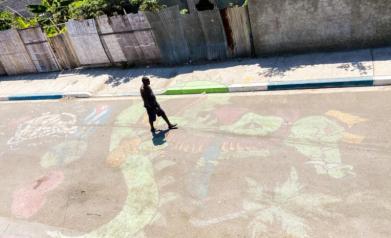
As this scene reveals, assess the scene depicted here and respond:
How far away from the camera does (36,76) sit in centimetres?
1505

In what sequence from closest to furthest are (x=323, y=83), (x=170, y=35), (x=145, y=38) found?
(x=323, y=83), (x=170, y=35), (x=145, y=38)

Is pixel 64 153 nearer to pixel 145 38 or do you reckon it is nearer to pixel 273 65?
pixel 145 38

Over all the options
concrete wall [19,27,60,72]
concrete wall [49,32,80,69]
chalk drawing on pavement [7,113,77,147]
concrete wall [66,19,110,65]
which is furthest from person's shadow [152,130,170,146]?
concrete wall [19,27,60,72]

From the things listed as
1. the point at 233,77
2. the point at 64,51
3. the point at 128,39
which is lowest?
the point at 233,77

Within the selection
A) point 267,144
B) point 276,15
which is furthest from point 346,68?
point 267,144

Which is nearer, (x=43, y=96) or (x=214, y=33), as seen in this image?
(x=214, y=33)

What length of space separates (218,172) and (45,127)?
243 inches

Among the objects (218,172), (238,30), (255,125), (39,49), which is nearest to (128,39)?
(238,30)

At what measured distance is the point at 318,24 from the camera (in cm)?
968

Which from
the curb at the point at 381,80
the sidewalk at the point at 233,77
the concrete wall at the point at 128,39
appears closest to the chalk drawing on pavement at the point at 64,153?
the sidewalk at the point at 233,77

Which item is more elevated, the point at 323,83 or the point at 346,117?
the point at 323,83

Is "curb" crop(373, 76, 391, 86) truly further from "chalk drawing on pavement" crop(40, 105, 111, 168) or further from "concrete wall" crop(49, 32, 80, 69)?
"concrete wall" crop(49, 32, 80, 69)

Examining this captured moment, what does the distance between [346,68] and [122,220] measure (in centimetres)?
665

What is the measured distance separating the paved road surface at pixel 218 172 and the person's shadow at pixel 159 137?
0.04 meters
